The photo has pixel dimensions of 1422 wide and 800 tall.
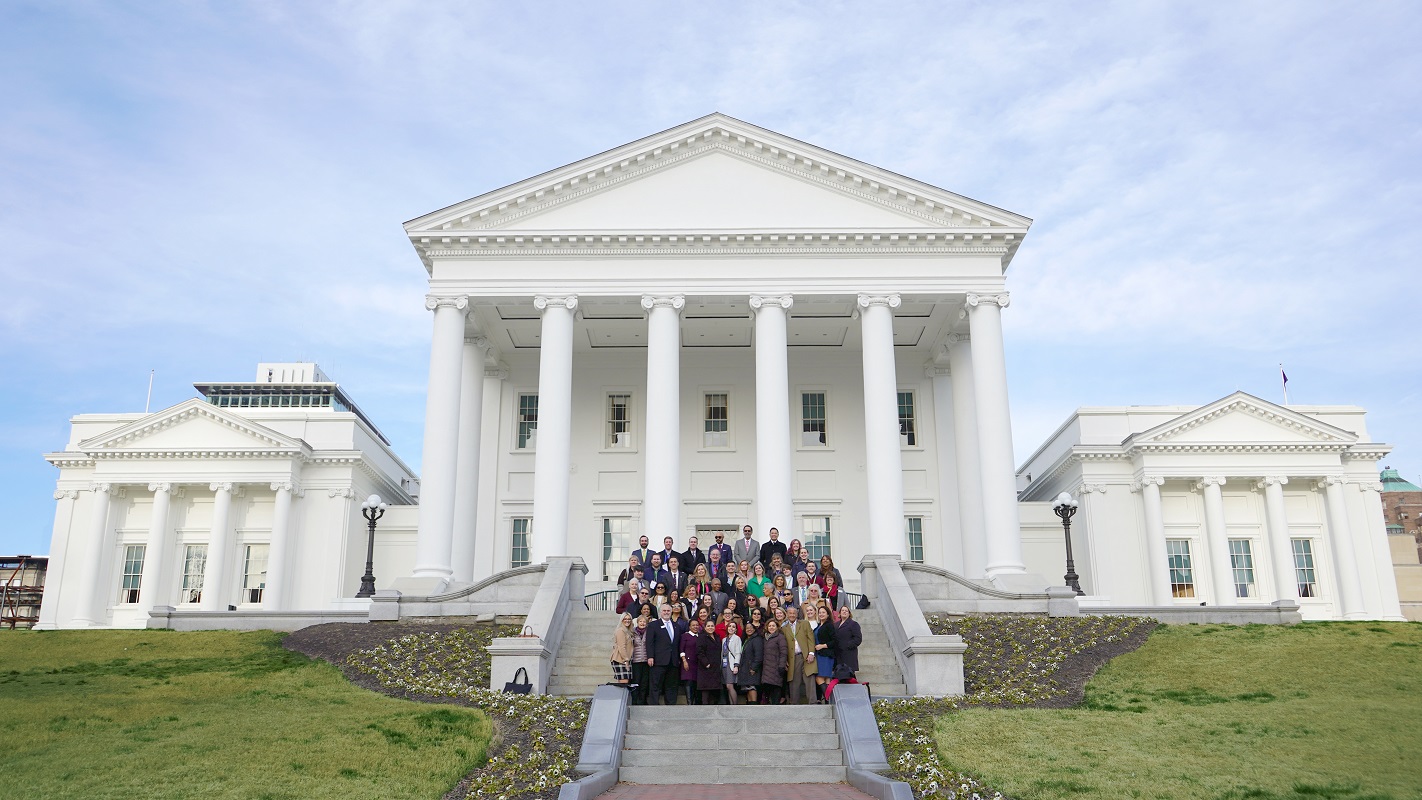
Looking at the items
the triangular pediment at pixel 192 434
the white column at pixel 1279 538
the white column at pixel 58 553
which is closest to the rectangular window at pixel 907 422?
the white column at pixel 1279 538

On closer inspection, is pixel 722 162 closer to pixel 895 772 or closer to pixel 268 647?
pixel 268 647

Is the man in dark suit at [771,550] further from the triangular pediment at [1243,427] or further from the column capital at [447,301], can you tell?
the triangular pediment at [1243,427]

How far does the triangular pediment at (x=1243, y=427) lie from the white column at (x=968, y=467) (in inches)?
375

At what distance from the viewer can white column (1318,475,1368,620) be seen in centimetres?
3975

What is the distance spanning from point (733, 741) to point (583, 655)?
5940 mm

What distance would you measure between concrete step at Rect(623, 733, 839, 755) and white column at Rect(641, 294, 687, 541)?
14.0 m

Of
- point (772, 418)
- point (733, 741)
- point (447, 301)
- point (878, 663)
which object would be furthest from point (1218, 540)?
point (733, 741)

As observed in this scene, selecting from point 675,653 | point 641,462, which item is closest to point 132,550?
point 641,462

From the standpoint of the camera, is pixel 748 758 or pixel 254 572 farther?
pixel 254 572

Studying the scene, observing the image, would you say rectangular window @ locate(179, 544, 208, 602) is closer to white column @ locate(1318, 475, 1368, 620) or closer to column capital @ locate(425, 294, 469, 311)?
column capital @ locate(425, 294, 469, 311)

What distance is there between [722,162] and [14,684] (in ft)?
71.2

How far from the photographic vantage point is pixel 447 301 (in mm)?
31625

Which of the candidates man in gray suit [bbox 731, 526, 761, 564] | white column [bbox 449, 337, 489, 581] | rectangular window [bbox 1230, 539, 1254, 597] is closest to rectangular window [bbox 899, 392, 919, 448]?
rectangular window [bbox 1230, 539, 1254, 597]

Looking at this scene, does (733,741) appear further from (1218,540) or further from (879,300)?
(1218,540)
